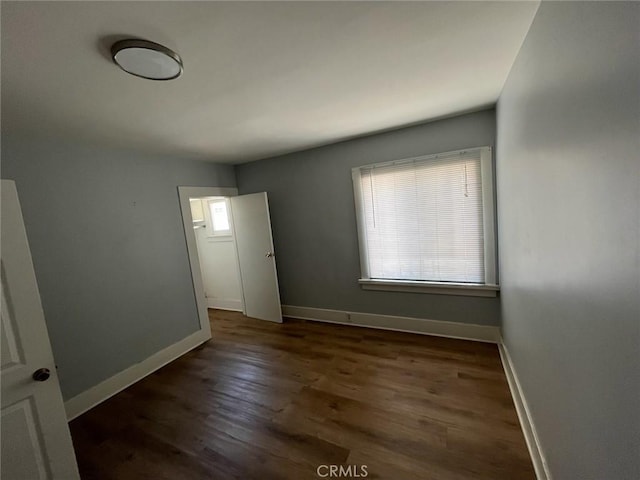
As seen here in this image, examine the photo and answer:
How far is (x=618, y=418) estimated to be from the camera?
686mm

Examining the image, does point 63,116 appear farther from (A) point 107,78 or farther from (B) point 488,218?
(B) point 488,218

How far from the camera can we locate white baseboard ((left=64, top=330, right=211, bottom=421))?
2.20 metres

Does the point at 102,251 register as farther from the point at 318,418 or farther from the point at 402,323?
the point at 402,323

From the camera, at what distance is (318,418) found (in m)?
1.89

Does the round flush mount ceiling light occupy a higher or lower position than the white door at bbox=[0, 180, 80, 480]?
higher

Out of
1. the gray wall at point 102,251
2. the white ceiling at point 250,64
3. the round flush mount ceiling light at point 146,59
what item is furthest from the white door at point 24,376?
the gray wall at point 102,251

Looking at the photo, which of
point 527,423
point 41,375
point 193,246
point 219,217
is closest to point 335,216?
point 193,246

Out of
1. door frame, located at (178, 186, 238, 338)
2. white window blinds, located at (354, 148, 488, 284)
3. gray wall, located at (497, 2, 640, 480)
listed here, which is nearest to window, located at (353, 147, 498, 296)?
white window blinds, located at (354, 148, 488, 284)

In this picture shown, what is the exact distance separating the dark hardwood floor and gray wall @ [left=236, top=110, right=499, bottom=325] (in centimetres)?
44

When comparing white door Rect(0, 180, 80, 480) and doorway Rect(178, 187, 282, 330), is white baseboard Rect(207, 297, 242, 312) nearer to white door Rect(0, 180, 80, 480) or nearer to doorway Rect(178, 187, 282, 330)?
doorway Rect(178, 187, 282, 330)

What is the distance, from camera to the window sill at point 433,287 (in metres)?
2.62

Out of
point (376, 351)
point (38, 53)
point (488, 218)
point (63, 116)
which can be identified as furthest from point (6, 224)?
point (488, 218)

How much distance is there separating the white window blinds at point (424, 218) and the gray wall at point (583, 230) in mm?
1119

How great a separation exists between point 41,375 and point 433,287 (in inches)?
121
